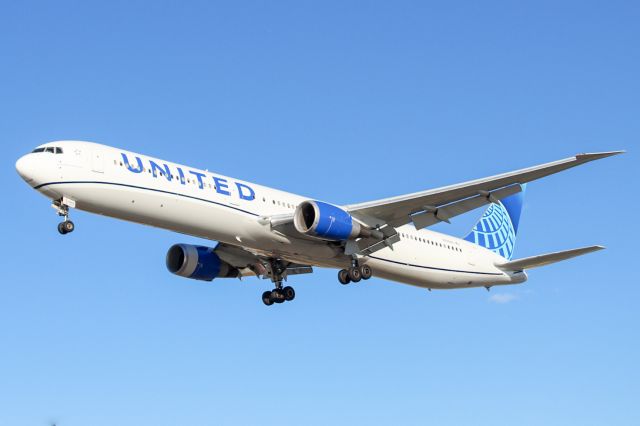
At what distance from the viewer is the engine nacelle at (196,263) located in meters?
39.7

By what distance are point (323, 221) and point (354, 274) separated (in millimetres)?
3331

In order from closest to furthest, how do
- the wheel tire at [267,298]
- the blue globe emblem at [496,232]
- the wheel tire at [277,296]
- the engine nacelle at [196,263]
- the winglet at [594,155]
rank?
the winglet at [594,155], the engine nacelle at [196,263], the wheel tire at [277,296], the wheel tire at [267,298], the blue globe emblem at [496,232]

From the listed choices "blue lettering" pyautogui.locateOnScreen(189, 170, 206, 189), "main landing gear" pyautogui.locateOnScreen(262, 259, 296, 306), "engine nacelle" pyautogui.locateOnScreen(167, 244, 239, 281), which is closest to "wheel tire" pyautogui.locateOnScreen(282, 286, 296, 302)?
"main landing gear" pyautogui.locateOnScreen(262, 259, 296, 306)

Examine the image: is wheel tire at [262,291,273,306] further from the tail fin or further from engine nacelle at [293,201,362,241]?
the tail fin

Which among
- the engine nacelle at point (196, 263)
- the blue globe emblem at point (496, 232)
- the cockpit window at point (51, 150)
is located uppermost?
the blue globe emblem at point (496, 232)

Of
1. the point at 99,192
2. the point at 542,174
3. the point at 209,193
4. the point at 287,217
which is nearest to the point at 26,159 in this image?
the point at 99,192

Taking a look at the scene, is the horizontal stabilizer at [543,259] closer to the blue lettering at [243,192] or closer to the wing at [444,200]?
the wing at [444,200]

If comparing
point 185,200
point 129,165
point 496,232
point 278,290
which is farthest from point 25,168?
point 496,232

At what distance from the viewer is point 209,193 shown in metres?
33.9

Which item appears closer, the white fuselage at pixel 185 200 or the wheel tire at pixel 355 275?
the white fuselage at pixel 185 200

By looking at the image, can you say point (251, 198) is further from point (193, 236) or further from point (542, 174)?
point (542, 174)

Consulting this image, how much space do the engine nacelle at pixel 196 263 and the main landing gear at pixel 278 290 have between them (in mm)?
1867

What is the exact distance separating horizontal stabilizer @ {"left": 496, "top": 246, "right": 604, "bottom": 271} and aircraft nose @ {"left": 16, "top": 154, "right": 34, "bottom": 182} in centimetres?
1993

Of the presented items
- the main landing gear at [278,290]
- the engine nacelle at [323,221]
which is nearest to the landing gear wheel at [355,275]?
the engine nacelle at [323,221]
